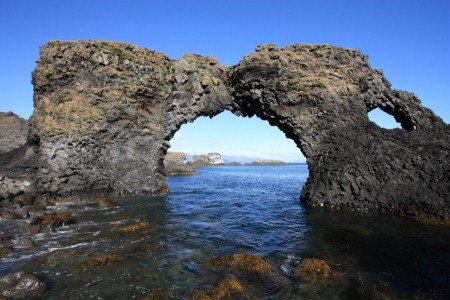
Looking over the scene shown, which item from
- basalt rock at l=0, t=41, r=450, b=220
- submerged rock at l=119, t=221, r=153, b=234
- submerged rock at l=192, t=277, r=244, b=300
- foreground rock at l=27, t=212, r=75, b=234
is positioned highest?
basalt rock at l=0, t=41, r=450, b=220

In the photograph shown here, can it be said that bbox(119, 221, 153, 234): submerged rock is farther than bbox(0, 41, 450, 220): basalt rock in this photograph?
No

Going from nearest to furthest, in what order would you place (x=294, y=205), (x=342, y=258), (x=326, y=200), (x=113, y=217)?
(x=342, y=258)
(x=113, y=217)
(x=326, y=200)
(x=294, y=205)

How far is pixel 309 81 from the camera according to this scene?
95.2 feet

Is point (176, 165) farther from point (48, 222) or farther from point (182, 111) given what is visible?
point (48, 222)

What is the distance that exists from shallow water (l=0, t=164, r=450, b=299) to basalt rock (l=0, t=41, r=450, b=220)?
5313 millimetres

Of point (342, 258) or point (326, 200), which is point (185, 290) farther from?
point (326, 200)

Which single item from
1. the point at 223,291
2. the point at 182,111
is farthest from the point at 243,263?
the point at 182,111

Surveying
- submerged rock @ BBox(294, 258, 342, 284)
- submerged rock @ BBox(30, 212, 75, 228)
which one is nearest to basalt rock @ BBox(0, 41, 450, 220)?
submerged rock @ BBox(30, 212, 75, 228)

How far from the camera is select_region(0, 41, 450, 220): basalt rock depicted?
26.5 meters

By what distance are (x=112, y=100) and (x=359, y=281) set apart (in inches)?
1002

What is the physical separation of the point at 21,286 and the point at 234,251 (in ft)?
27.4

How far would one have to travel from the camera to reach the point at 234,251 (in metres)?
14.6

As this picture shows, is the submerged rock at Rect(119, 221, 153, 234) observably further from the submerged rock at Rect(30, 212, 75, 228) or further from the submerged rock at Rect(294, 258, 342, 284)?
the submerged rock at Rect(294, 258, 342, 284)

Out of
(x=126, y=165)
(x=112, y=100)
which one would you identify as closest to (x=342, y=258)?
(x=126, y=165)
